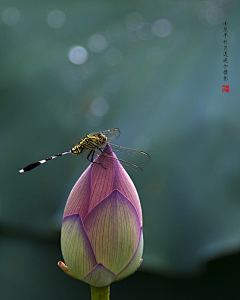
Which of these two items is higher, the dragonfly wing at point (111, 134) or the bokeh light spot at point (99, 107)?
the bokeh light spot at point (99, 107)

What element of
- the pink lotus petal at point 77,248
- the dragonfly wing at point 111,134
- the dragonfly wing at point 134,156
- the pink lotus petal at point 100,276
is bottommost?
the pink lotus petal at point 100,276

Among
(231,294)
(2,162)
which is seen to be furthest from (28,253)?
(231,294)

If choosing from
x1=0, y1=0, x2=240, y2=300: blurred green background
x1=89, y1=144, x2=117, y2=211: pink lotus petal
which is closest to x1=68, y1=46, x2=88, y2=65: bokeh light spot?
x1=0, y1=0, x2=240, y2=300: blurred green background

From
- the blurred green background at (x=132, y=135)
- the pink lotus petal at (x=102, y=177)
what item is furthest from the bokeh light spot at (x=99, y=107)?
the pink lotus petal at (x=102, y=177)

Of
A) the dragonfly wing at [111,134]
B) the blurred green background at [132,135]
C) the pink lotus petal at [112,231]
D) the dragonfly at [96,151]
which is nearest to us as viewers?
the pink lotus petal at [112,231]

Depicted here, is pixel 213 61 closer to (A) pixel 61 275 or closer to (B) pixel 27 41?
(B) pixel 27 41

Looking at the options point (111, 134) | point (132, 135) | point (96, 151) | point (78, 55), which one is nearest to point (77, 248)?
point (96, 151)

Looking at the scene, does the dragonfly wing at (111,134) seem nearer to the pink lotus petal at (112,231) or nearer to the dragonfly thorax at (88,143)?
the dragonfly thorax at (88,143)
